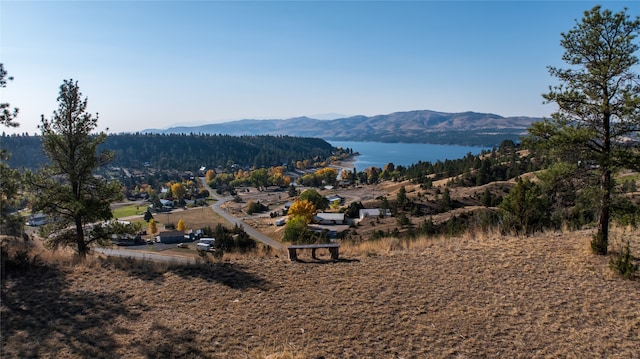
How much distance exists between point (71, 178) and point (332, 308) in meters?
9.64

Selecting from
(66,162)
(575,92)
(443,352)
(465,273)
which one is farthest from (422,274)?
(66,162)

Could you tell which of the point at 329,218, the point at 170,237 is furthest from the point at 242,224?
the point at 329,218

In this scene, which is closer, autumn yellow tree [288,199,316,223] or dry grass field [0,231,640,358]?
dry grass field [0,231,640,358]

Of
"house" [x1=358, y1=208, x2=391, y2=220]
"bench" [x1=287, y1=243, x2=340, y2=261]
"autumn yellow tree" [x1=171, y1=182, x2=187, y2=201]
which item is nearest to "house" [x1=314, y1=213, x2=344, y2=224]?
"house" [x1=358, y1=208, x2=391, y2=220]

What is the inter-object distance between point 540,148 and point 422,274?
16.2 feet

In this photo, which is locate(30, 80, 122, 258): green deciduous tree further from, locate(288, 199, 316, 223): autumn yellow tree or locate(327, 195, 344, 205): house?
locate(327, 195, 344, 205): house

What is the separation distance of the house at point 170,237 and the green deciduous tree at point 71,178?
51.7 meters

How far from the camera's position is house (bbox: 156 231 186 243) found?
61.5 m

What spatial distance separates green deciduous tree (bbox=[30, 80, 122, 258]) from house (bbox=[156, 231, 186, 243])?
51.7 meters

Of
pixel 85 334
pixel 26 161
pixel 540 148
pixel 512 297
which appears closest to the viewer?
pixel 85 334

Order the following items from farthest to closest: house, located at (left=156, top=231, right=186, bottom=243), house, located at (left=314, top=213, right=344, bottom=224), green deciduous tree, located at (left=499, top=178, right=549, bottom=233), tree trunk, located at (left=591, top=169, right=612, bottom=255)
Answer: house, located at (left=314, top=213, right=344, bottom=224)
house, located at (left=156, top=231, right=186, bottom=243)
green deciduous tree, located at (left=499, top=178, right=549, bottom=233)
tree trunk, located at (left=591, top=169, right=612, bottom=255)

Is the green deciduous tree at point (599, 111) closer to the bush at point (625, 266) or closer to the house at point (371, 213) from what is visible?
the bush at point (625, 266)

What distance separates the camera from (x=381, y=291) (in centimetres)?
895

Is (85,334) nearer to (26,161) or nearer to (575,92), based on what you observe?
(575,92)
